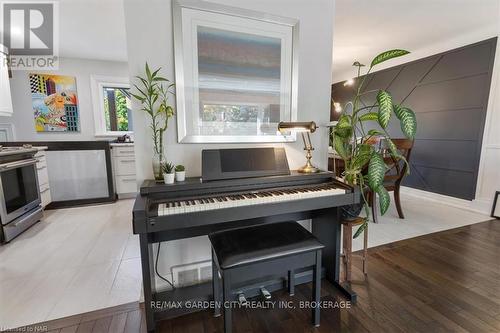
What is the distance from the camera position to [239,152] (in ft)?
4.99

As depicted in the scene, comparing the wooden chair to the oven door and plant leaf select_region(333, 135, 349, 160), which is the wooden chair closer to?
plant leaf select_region(333, 135, 349, 160)

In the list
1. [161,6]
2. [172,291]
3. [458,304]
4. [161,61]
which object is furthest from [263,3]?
[458,304]

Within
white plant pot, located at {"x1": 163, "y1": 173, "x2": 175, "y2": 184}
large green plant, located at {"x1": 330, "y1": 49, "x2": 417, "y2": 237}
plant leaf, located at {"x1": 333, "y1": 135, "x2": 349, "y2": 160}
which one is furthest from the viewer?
plant leaf, located at {"x1": 333, "y1": 135, "x2": 349, "y2": 160}

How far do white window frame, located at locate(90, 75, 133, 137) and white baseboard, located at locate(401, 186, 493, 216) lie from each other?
5.24 metres

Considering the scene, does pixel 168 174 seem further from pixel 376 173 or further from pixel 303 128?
pixel 376 173

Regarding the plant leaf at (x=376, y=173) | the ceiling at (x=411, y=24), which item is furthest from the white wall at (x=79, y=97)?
the plant leaf at (x=376, y=173)

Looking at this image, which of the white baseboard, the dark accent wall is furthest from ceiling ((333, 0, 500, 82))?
the white baseboard

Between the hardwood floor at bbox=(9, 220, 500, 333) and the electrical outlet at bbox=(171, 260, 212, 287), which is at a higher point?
the electrical outlet at bbox=(171, 260, 212, 287)

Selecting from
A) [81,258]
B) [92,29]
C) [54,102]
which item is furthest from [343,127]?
[54,102]

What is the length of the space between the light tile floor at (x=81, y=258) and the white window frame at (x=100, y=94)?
4.57 ft

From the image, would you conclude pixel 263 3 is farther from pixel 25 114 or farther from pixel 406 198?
pixel 25 114

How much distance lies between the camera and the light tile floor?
1544 mm

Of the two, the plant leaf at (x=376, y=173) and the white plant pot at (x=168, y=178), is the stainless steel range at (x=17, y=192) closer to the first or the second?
the white plant pot at (x=168, y=178)

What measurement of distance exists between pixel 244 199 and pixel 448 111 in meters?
3.77
